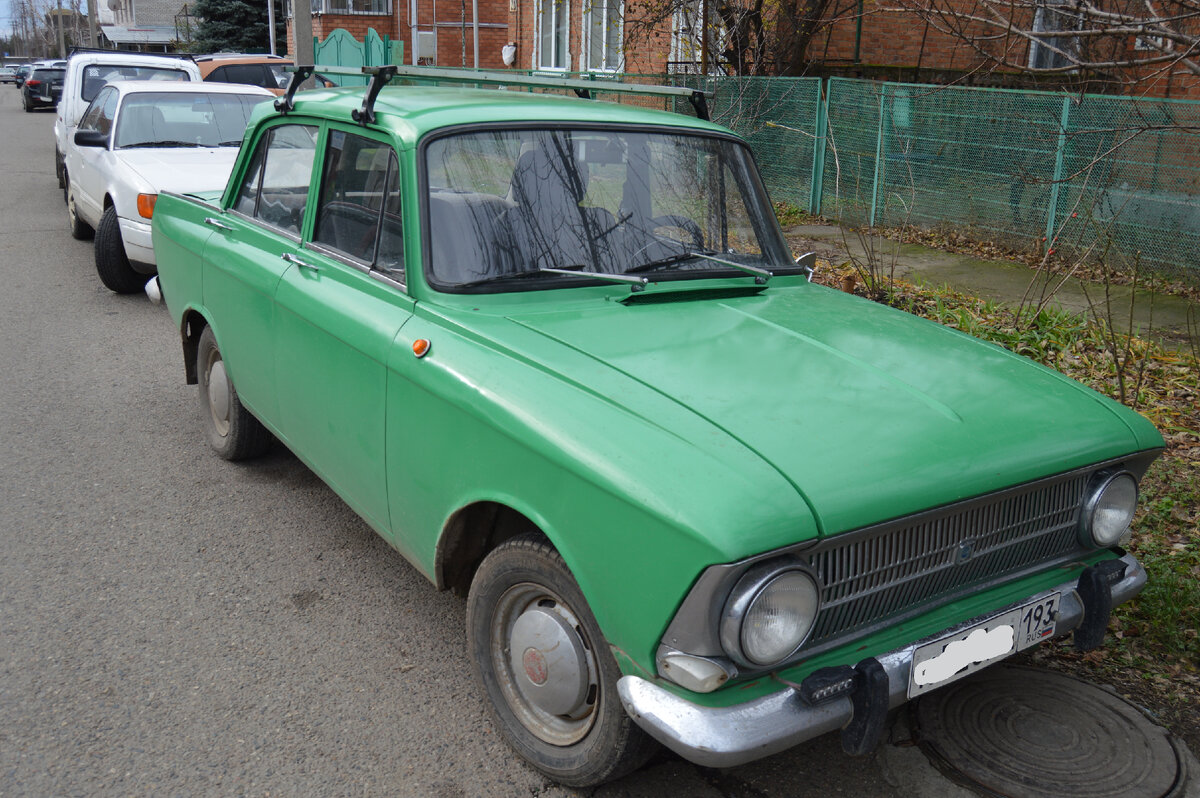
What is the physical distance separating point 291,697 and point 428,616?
0.66m

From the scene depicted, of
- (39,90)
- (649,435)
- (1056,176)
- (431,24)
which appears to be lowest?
(649,435)

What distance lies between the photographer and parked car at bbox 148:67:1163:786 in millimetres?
2406

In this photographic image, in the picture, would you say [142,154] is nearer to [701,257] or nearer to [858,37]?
[701,257]

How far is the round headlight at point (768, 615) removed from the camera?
231 centimetres

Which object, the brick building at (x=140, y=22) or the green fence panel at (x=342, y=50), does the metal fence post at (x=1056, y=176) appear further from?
the brick building at (x=140, y=22)

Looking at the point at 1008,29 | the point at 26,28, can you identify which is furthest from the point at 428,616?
the point at 26,28

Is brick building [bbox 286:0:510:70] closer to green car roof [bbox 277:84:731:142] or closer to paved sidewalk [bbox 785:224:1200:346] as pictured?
paved sidewalk [bbox 785:224:1200:346]

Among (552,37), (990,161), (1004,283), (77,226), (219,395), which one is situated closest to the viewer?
(219,395)

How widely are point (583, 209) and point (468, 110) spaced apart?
0.54 m

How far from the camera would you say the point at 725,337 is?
10.7 feet

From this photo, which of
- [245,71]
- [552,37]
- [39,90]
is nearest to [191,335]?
[245,71]

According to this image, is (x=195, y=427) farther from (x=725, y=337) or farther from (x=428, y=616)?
(x=725, y=337)

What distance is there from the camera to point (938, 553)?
8.94 feet

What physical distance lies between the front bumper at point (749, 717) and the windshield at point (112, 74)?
1299 centimetres
